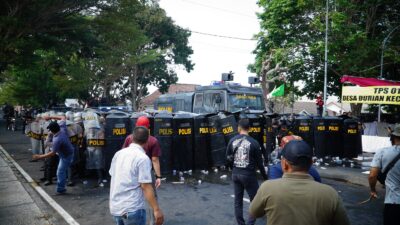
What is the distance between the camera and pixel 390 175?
4297mm

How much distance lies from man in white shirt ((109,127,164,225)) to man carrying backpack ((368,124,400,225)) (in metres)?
2.78

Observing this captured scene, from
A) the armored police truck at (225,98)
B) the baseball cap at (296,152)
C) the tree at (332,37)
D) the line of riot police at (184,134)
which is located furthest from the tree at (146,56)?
the baseball cap at (296,152)

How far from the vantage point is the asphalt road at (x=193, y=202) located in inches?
249

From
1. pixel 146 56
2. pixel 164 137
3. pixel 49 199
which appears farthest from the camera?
pixel 146 56

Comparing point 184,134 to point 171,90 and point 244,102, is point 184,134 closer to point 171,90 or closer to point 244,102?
point 244,102

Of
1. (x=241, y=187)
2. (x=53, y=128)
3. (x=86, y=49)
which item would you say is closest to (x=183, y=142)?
(x=53, y=128)

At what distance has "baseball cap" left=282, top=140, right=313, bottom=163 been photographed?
247 centimetres

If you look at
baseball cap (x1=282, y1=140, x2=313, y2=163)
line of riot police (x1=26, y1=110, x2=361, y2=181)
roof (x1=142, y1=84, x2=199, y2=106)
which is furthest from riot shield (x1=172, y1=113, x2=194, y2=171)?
roof (x1=142, y1=84, x2=199, y2=106)

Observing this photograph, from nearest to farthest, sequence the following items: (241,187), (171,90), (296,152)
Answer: (296,152), (241,187), (171,90)

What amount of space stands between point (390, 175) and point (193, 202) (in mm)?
4162

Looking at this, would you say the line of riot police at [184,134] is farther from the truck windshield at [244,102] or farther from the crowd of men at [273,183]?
the crowd of men at [273,183]

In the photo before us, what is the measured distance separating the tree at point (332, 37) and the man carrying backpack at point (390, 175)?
1943 cm

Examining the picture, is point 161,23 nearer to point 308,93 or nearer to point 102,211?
point 308,93

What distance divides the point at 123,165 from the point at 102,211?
3554mm
